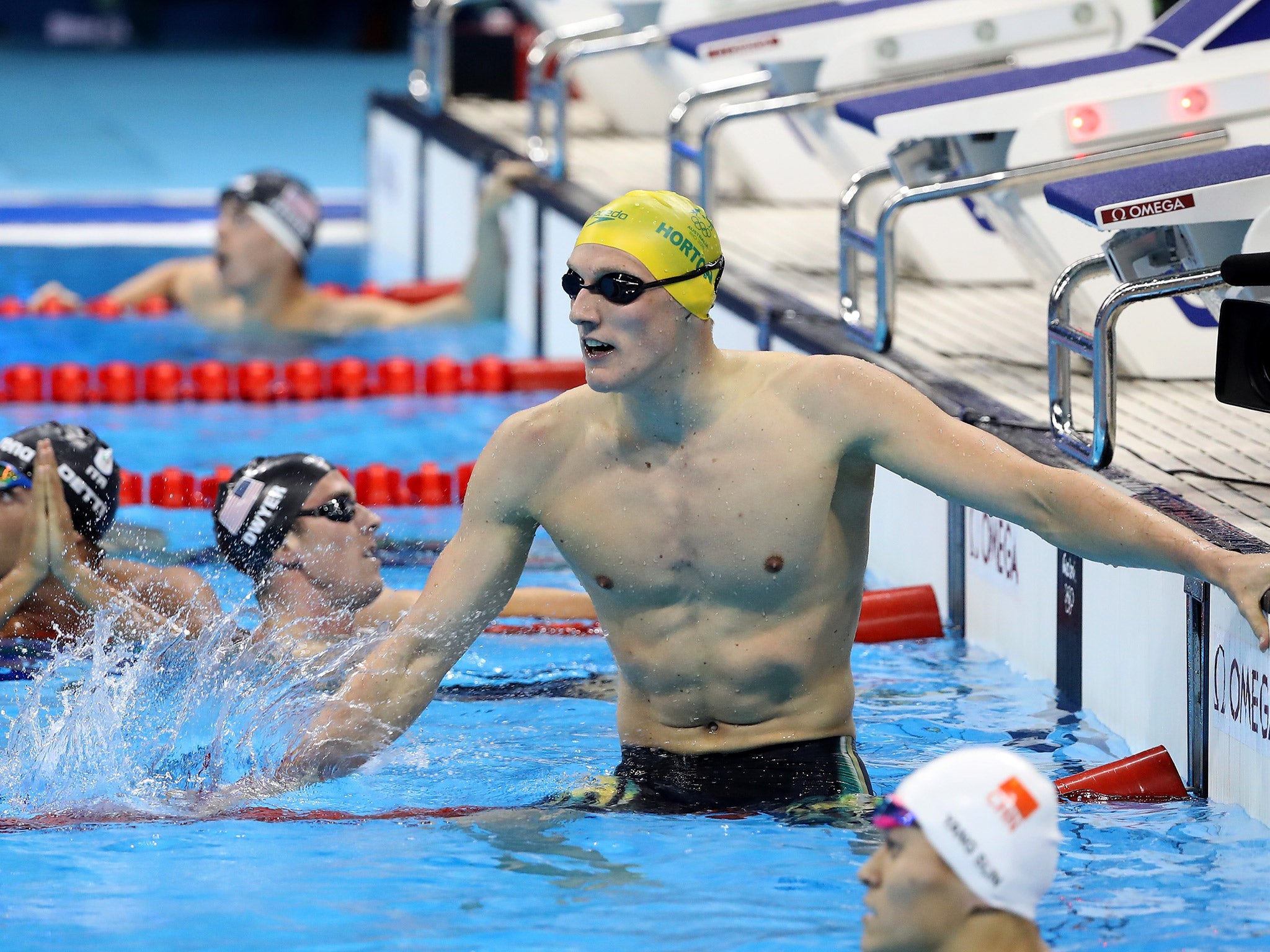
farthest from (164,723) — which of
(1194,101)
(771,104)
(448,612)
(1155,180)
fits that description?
(771,104)

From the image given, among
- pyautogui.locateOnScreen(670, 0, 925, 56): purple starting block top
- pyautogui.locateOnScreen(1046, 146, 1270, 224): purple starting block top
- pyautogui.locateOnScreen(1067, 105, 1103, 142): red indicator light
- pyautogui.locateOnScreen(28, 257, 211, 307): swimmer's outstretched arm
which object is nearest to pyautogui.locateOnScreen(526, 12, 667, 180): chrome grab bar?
pyautogui.locateOnScreen(670, 0, 925, 56): purple starting block top

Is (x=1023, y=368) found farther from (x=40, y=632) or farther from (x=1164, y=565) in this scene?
(x=40, y=632)

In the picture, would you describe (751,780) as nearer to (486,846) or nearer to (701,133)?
(486,846)

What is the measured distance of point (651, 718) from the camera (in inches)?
130

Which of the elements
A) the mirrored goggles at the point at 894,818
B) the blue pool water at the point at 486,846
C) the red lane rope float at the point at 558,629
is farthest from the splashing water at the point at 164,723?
the mirrored goggles at the point at 894,818

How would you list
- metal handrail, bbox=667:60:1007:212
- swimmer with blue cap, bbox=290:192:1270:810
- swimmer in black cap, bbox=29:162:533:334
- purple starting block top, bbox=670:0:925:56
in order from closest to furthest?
swimmer with blue cap, bbox=290:192:1270:810
metal handrail, bbox=667:60:1007:212
purple starting block top, bbox=670:0:925:56
swimmer in black cap, bbox=29:162:533:334

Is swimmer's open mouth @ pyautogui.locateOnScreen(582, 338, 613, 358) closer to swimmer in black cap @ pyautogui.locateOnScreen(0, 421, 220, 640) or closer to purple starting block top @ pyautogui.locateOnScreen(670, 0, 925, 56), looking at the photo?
swimmer in black cap @ pyautogui.locateOnScreen(0, 421, 220, 640)

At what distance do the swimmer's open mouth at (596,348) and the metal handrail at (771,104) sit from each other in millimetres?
3053

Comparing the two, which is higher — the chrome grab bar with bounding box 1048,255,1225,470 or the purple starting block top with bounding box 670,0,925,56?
the purple starting block top with bounding box 670,0,925,56

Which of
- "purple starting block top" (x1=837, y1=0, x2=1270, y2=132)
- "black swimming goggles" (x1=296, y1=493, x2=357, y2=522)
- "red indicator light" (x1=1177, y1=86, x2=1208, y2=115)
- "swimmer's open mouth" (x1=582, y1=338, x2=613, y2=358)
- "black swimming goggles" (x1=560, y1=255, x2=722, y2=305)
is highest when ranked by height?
"purple starting block top" (x1=837, y1=0, x2=1270, y2=132)

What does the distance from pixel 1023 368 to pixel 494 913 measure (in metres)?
2.72

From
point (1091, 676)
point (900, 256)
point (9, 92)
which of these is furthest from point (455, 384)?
point (9, 92)

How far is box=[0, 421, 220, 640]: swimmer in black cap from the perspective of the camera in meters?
4.27

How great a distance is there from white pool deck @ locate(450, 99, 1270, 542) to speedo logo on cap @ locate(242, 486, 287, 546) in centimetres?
169
